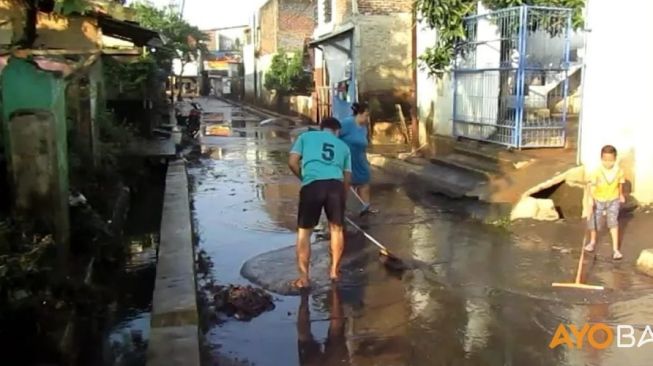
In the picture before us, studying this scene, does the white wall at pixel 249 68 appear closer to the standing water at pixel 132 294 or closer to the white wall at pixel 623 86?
the standing water at pixel 132 294

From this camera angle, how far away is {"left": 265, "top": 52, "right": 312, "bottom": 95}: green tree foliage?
39.8 meters

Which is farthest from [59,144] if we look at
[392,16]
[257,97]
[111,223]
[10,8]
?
[257,97]

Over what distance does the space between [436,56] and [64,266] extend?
10042 mm

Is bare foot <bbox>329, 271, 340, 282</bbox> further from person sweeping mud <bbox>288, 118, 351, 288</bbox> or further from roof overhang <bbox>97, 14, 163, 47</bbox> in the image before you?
roof overhang <bbox>97, 14, 163, 47</bbox>

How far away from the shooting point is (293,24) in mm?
48438

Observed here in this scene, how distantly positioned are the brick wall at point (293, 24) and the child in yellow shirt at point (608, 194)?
41.3 m

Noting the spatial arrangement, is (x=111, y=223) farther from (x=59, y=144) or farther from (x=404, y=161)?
(x=404, y=161)

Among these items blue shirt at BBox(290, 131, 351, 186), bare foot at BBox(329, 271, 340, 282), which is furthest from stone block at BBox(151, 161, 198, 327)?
blue shirt at BBox(290, 131, 351, 186)

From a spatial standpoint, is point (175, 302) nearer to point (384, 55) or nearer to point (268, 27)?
point (384, 55)

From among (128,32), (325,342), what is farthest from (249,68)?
(325,342)

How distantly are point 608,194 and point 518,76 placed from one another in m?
4.46

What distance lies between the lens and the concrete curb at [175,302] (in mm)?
4812

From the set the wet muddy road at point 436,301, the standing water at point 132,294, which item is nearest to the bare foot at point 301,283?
the wet muddy road at point 436,301

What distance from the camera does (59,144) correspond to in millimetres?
6293
